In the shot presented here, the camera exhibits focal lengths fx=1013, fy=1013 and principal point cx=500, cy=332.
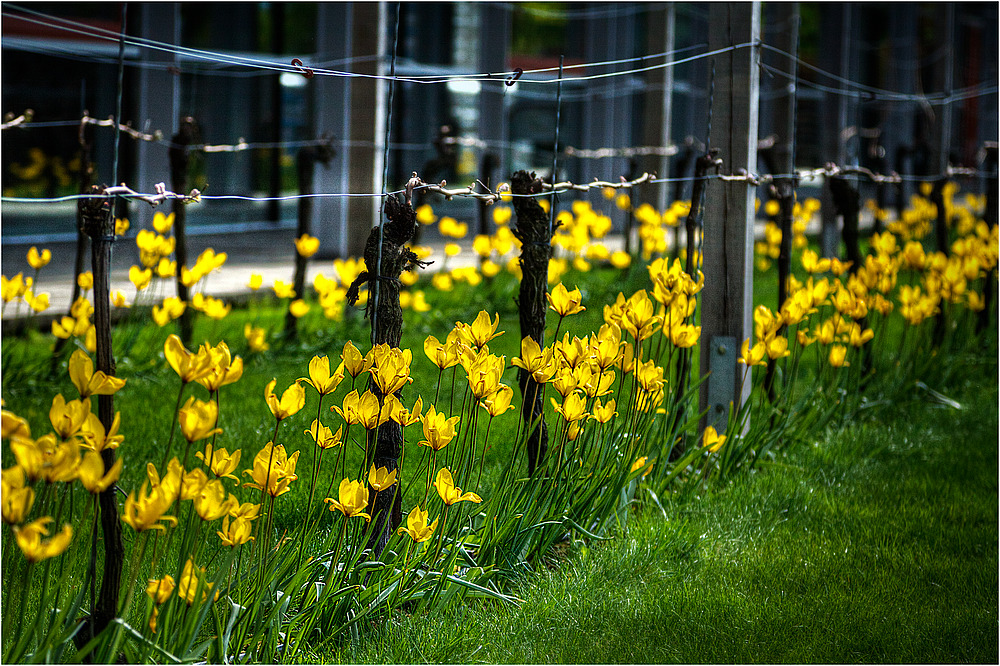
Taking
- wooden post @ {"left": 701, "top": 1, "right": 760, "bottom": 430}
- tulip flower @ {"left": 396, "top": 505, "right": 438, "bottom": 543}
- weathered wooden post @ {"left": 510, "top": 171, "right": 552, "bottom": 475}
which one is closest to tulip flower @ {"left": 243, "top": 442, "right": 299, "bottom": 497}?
tulip flower @ {"left": 396, "top": 505, "right": 438, "bottom": 543}

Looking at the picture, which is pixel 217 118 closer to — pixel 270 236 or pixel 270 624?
pixel 270 236

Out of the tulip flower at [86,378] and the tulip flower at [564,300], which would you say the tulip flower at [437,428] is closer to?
the tulip flower at [564,300]

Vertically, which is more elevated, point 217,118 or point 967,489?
point 217,118

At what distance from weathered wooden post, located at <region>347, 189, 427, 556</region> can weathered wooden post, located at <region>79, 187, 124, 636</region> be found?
52 centimetres

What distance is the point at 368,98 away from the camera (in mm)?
6531

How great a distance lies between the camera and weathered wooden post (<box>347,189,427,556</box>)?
2074 mm

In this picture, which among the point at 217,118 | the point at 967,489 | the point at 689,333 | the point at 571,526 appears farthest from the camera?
the point at 217,118

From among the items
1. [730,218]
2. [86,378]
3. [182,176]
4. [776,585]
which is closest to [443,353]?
[86,378]

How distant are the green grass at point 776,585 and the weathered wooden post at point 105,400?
0.48 meters

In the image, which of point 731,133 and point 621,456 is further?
point 731,133

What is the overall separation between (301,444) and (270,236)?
327 inches

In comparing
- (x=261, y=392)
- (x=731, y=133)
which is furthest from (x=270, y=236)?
(x=731, y=133)

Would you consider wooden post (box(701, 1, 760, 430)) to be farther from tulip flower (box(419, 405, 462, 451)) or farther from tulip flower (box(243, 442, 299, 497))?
tulip flower (box(243, 442, 299, 497))

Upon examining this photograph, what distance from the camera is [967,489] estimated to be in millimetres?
3268
